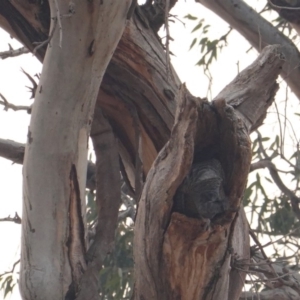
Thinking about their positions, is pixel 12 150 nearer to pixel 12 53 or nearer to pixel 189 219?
pixel 12 53

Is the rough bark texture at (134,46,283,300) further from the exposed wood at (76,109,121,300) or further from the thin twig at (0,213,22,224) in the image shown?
the thin twig at (0,213,22,224)

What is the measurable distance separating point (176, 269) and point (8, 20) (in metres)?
0.85

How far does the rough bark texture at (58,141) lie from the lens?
1441 millimetres

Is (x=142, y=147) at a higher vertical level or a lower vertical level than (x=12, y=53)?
lower

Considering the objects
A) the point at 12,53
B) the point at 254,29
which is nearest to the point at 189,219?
the point at 12,53

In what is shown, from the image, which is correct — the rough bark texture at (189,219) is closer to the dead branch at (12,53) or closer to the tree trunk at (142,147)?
the tree trunk at (142,147)

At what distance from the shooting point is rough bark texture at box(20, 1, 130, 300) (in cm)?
144

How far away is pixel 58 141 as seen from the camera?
1.46 m

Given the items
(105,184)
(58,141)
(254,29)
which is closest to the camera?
(58,141)

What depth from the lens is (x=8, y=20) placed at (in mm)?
1727

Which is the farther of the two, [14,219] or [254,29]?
[254,29]

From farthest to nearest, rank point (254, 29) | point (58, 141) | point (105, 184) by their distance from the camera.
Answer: point (254, 29) < point (105, 184) < point (58, 141)

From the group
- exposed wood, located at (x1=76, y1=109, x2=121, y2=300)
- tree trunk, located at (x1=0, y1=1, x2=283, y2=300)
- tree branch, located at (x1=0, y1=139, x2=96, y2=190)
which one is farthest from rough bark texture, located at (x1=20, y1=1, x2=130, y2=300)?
tree branch, located at (x1=0, y1=139, x2=96, y2=190)

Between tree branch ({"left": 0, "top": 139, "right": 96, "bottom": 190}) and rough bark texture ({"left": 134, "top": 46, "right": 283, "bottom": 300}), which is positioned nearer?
rough bark texture ({"left": 134, "top": 46, "right": 283, "bottom": 300})
